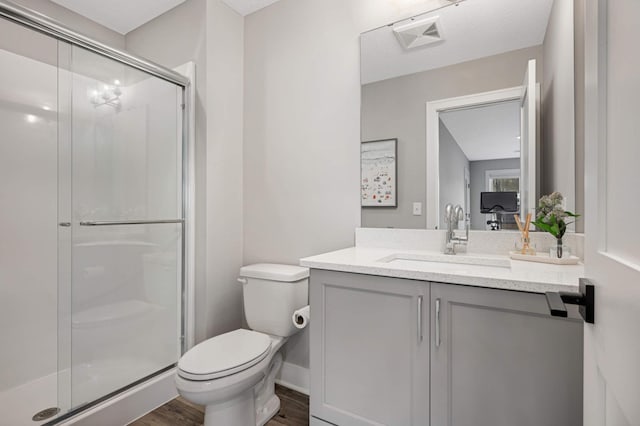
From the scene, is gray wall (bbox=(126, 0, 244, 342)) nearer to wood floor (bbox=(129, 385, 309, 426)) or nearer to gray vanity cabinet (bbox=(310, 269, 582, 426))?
wood floor (bbox=(129, 385, 309, 426))

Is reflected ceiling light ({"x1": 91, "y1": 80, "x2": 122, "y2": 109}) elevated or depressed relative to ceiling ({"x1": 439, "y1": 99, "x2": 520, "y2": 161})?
elevated

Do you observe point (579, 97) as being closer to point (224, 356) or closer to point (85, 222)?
point (224, 356)

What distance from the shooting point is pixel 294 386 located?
79.5 inches

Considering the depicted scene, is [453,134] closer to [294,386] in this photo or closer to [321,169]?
[321,169]

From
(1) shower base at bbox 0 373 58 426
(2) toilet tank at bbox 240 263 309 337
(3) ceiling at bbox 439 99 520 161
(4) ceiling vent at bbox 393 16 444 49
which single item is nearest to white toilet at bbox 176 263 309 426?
(2) toilet tank at bbox 240 263 309 337

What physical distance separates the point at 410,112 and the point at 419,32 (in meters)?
0.41

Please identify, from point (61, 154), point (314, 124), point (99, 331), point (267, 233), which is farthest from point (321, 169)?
point (99, 331)

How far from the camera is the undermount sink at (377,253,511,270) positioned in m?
1.39

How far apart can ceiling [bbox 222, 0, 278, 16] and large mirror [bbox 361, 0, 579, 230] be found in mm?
833

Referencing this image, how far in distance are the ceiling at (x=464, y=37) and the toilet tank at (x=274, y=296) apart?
1.20 m

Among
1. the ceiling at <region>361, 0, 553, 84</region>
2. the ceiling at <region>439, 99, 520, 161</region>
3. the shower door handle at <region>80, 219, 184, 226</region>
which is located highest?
the ceiling at <region>361, 0, 553, 84</region>

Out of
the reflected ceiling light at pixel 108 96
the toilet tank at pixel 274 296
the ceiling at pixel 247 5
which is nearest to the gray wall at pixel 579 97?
the toilet tank at pixel 274 296

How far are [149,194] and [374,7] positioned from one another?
5.60 feet

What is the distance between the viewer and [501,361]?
40.0 inches
